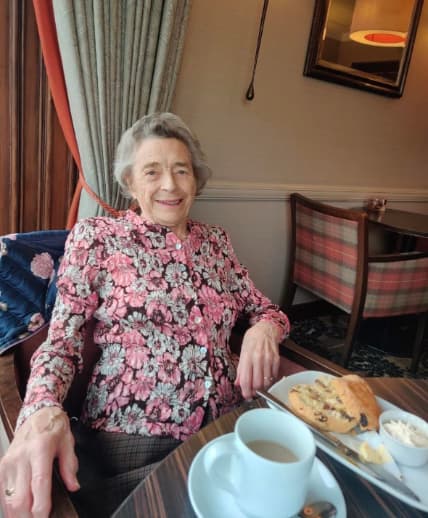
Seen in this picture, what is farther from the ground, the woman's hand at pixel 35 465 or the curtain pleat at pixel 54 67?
the curtain pleat at pixel 54 67

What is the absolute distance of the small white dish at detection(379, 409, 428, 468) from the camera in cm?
65

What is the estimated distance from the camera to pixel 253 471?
0.49 m

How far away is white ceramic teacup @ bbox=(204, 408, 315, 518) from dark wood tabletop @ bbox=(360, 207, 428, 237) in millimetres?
2006

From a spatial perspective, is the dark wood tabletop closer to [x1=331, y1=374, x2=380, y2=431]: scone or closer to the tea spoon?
[x1=331, y1=374, x2=380, y2=431]: scone

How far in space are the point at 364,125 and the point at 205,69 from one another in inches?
51.6

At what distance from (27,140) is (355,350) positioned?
2126 millimetres

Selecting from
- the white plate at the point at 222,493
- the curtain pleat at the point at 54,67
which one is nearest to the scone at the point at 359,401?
the white plate at the point at 222,493

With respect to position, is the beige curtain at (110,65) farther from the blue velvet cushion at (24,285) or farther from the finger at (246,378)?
the finger at (246,378)

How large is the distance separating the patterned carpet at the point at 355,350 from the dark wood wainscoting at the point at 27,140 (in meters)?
1.63

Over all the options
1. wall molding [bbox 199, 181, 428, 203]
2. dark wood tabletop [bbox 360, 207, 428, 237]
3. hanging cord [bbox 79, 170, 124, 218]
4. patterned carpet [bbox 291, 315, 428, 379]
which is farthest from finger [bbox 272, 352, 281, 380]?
dark wood tabletop [bbox 360, 207, 428, 237]

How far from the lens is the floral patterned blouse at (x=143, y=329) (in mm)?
1016

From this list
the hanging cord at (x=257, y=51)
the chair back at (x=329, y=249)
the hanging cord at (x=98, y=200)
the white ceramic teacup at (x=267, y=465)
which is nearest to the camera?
the white ceramic teacup at (x=267, y=465)

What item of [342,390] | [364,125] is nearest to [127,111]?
[342,390]

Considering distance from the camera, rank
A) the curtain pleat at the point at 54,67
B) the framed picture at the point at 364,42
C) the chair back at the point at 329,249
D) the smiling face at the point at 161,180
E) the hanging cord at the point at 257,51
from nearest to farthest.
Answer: the smiling face at the point at 161,180
the curtain pleat at the point at 54,67
the hanging cord at the point at 257,51
the chair back at the point at 329,249
the framed picture at the point at 364,42
